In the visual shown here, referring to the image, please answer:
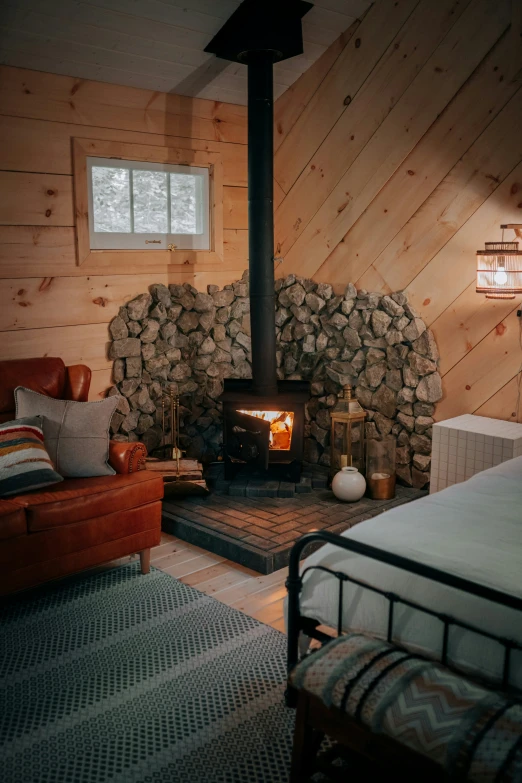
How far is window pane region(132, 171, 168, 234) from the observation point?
475cm

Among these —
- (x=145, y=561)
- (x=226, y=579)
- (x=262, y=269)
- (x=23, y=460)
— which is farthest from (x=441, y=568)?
(x=262, y=269)

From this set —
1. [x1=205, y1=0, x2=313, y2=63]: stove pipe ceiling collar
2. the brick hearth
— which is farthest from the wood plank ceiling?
the brick hearth

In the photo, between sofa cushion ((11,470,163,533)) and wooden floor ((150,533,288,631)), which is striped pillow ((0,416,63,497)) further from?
wooden floor ((150,533,288,631))

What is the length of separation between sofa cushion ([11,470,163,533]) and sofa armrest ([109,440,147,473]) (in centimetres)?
5

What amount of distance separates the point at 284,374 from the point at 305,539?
3.07m

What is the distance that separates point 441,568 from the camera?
2062 mm

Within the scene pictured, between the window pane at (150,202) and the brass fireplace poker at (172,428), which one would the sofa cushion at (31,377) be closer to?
the brass fireplace poker at (172,428)

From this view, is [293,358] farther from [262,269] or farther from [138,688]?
[138,688]

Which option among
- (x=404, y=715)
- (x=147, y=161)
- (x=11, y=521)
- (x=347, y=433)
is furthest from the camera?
(x=147, y=161)

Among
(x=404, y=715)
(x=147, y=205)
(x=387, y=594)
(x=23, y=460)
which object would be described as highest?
(x=147, y=205)

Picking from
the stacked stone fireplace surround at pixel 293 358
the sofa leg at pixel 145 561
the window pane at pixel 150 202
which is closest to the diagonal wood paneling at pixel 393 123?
the stacked stone fireplace surround at pixel 293 358

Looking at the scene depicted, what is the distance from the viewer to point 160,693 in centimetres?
263

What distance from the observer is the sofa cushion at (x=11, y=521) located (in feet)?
9.96

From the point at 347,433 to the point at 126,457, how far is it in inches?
60.0
